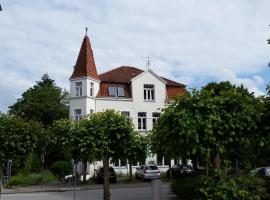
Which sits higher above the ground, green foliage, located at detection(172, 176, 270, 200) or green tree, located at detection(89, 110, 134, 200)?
green tree, located at detection(89, 110, 134, 200)

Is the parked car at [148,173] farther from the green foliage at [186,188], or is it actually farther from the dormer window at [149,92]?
A: the green foliage at [186,188]

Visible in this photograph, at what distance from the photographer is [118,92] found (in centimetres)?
5444

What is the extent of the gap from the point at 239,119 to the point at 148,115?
1552 inches

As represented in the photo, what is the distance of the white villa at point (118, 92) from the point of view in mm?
52031

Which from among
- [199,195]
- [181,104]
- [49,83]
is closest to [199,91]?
[181,104]

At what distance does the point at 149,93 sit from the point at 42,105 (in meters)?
21.0

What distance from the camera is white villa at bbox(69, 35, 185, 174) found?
171ft

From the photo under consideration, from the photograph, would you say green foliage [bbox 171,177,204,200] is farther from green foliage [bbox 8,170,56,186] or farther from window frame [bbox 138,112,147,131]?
window frame [bbox 138,112,147,131]

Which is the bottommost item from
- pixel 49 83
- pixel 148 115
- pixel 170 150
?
pixel 170 150

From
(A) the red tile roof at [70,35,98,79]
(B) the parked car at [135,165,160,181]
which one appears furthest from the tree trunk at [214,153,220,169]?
(A) the red tile roof at [70,35,98,79]

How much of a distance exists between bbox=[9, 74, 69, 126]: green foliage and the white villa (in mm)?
17228

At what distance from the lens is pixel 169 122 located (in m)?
15.7

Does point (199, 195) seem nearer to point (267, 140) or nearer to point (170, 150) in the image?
point (170, 150)

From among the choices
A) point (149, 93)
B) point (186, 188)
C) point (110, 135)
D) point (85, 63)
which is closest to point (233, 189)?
point (186, 188)
